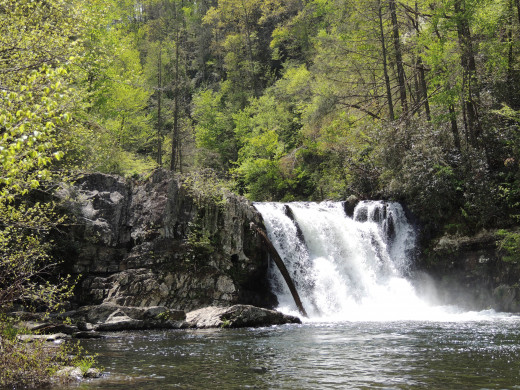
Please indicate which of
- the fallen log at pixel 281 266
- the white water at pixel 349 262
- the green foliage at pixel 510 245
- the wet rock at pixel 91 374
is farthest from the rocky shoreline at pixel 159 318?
the green foliage at pixel 510 245

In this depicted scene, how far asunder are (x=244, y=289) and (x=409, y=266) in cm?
733

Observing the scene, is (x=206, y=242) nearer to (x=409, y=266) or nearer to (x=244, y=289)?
(x=244, y=289)

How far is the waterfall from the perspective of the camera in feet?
53.3

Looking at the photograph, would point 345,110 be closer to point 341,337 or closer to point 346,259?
point 346,259

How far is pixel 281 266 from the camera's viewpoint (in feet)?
53.0

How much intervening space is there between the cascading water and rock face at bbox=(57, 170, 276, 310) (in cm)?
173

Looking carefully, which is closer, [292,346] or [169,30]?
[292,346]

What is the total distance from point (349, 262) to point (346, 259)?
176mm

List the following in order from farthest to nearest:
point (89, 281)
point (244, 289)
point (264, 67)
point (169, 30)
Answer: point (264, 67), point (169, 30), point (244, 289), point (89, 281)

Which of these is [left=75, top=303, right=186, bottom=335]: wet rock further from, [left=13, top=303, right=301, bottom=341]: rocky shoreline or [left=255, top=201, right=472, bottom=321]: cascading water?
[left=255, top=201, right=472, bottom=321]: cascading water

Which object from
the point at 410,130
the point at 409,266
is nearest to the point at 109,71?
the point at 410,130

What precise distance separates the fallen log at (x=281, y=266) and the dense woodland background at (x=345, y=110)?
2.49 meters

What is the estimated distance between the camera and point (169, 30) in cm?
2648

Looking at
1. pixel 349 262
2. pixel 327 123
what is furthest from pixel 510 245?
pixel 327 123
